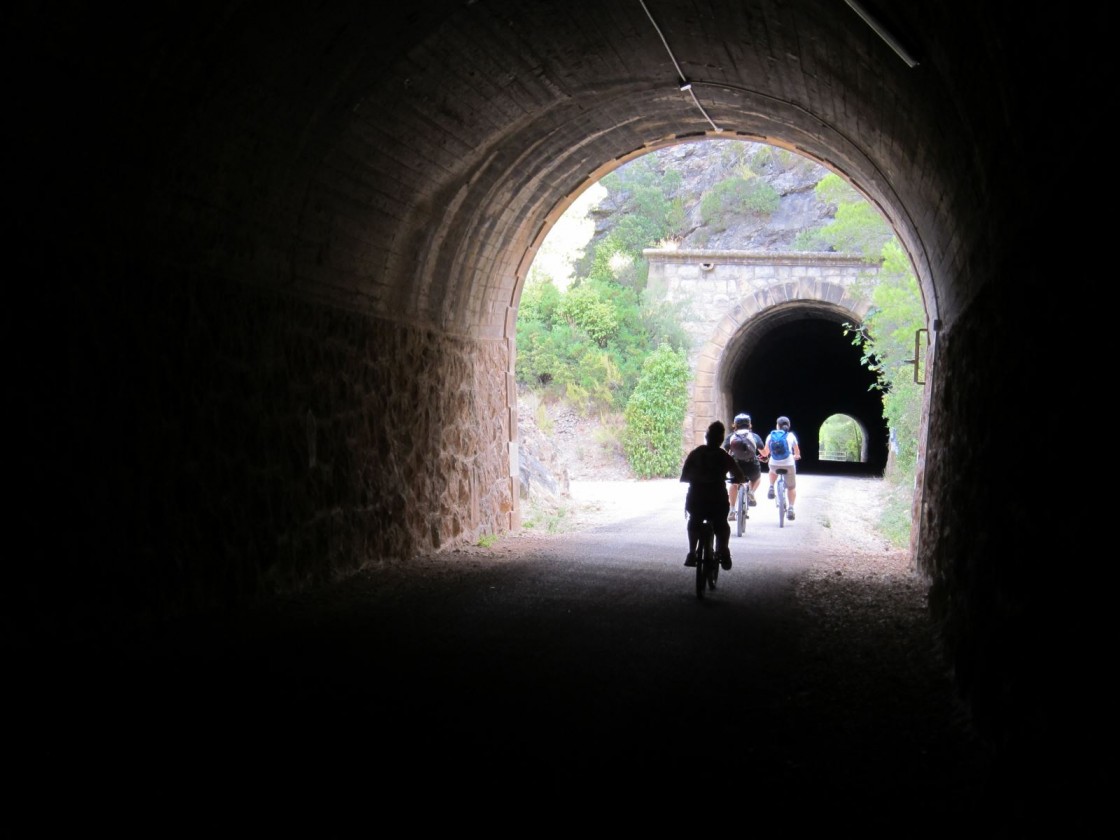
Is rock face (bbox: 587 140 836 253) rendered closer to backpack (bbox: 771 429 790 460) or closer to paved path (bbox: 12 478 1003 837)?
backpack (bbox: 771 429 790 460)

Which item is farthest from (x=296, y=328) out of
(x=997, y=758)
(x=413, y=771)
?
(x=997, y=758)

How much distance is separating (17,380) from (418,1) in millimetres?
3427

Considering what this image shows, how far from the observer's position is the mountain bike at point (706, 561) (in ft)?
27.2

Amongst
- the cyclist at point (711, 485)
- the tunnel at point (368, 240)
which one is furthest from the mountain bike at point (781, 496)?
the cyclist at point (711, 485)

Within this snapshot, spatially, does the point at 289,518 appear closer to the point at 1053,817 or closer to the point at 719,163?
the point at 1053,817

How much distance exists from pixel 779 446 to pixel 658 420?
9612mm

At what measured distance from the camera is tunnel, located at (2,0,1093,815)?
178 inches

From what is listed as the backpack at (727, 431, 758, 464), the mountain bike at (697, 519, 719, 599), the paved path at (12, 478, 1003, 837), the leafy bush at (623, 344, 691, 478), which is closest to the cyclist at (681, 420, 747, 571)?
the mountain bike at (697, 519, 719, 599)

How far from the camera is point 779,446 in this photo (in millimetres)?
14930

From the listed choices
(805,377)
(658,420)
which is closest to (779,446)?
(658,420)

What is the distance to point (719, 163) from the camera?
4400 centimetres

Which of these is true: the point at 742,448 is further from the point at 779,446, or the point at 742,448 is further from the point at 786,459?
the point at 779,446

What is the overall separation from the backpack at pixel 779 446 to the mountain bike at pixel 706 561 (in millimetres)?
6405

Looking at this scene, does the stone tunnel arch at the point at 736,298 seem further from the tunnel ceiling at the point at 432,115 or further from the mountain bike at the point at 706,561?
the mountain bike at the point at 706,561
